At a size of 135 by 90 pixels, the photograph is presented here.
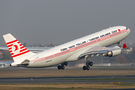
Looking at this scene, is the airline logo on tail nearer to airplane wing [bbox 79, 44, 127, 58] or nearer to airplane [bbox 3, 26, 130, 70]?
airplane [bbox 3, 26, 130, 70]

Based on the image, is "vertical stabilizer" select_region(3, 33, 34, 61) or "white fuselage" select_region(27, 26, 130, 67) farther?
"white fuselage" select_region(27, 26, 130, 67)

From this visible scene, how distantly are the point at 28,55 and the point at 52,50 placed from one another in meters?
6.08

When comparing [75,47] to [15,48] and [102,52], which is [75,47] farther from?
[15,48]

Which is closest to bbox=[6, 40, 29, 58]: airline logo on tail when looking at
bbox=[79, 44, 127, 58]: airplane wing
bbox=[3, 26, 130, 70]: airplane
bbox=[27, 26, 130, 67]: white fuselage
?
bbox=[3, 26, 130, 70]: airplane

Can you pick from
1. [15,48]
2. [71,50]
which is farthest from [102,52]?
[15,48]

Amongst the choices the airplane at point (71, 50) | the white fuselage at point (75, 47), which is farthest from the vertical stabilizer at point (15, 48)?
the white fuselage at point (75, 47)

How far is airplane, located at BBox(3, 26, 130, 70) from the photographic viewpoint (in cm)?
5584

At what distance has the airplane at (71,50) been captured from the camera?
183 feet

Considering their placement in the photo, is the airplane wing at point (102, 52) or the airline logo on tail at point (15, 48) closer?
the airline logo on tail at point (15, 48)

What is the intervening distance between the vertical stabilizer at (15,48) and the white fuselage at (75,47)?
6.01 ft

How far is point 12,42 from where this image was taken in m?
54.5

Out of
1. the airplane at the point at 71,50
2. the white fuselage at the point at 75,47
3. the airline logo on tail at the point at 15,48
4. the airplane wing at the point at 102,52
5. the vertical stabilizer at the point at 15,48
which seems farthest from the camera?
the airplane wing at the point at 102,52

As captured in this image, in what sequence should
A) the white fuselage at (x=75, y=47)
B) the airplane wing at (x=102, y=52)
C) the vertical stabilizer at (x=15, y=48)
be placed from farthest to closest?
the airplane wing at (x=102, y=52), the white fuselage at (x=75, y=47), the vertical stabilizer at (x=15, y=48)

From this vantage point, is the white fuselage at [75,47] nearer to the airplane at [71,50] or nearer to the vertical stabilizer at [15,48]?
the airplane at [71,50]
